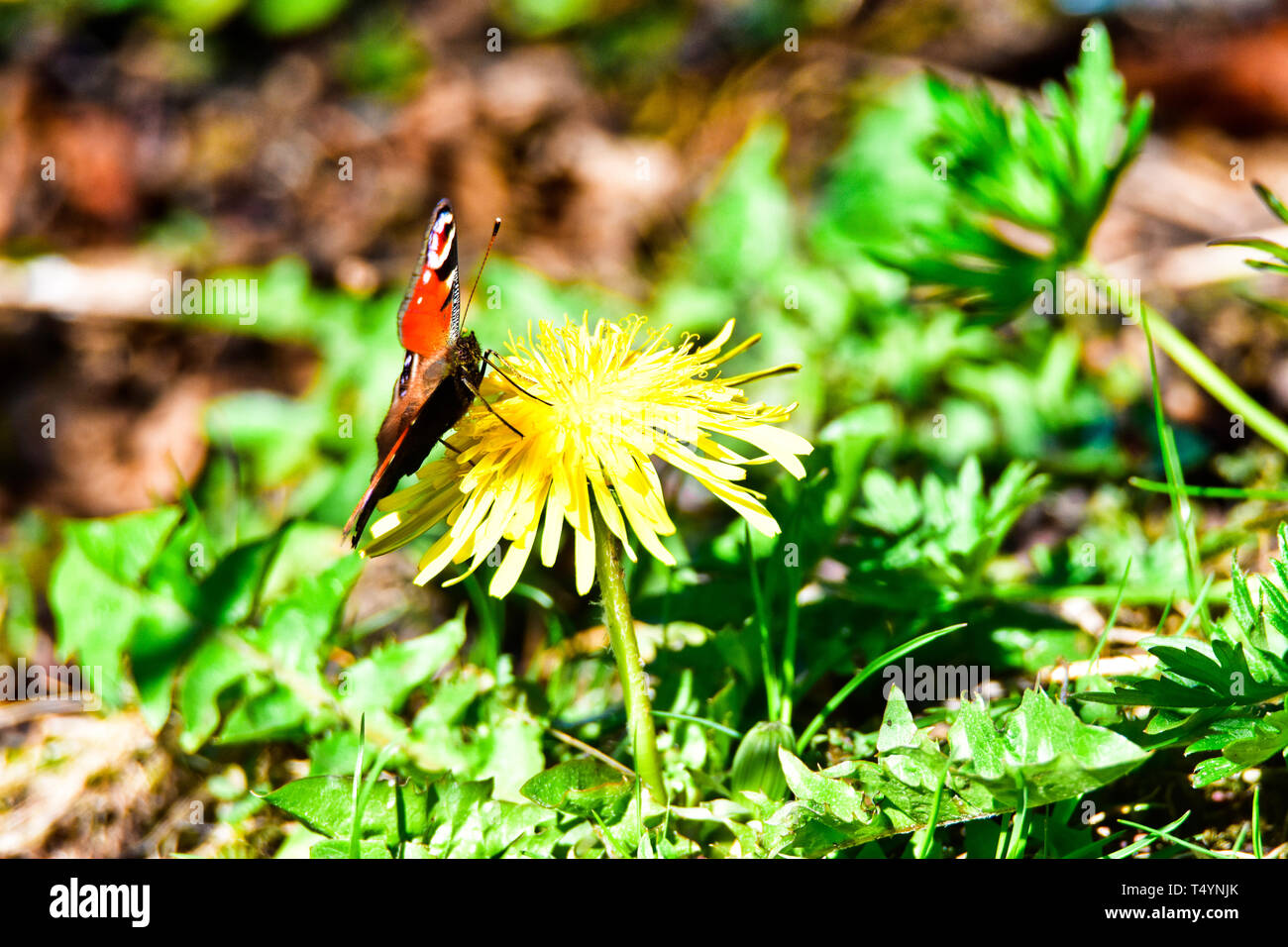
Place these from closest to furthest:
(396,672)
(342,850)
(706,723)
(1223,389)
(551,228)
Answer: (342,850) → (706,723) → (396,672) → (1223,389) → (551,228)

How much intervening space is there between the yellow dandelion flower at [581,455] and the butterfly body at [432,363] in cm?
9

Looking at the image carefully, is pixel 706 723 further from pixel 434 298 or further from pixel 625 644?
pixel 434 298

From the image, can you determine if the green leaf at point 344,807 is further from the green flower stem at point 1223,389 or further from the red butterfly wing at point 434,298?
the green flower stem at point 1223,389

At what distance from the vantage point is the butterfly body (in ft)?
4.89

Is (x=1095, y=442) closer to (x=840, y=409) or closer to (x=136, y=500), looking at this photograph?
(x=840, y=409)

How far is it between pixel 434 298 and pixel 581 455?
14.3 inches

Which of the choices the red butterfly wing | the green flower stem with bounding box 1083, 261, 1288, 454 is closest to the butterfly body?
the red butterfly wing

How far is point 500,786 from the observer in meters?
1.79

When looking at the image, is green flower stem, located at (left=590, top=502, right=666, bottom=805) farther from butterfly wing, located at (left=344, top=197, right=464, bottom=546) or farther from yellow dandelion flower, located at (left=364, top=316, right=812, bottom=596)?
butterfly wing, located at (left=344, top=197, right=464, bottom=546)

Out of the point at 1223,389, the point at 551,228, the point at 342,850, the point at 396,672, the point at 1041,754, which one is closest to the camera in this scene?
the point at 1041,754

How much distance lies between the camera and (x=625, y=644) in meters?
1.55

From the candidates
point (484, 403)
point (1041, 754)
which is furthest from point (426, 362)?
point (1041, 754)
